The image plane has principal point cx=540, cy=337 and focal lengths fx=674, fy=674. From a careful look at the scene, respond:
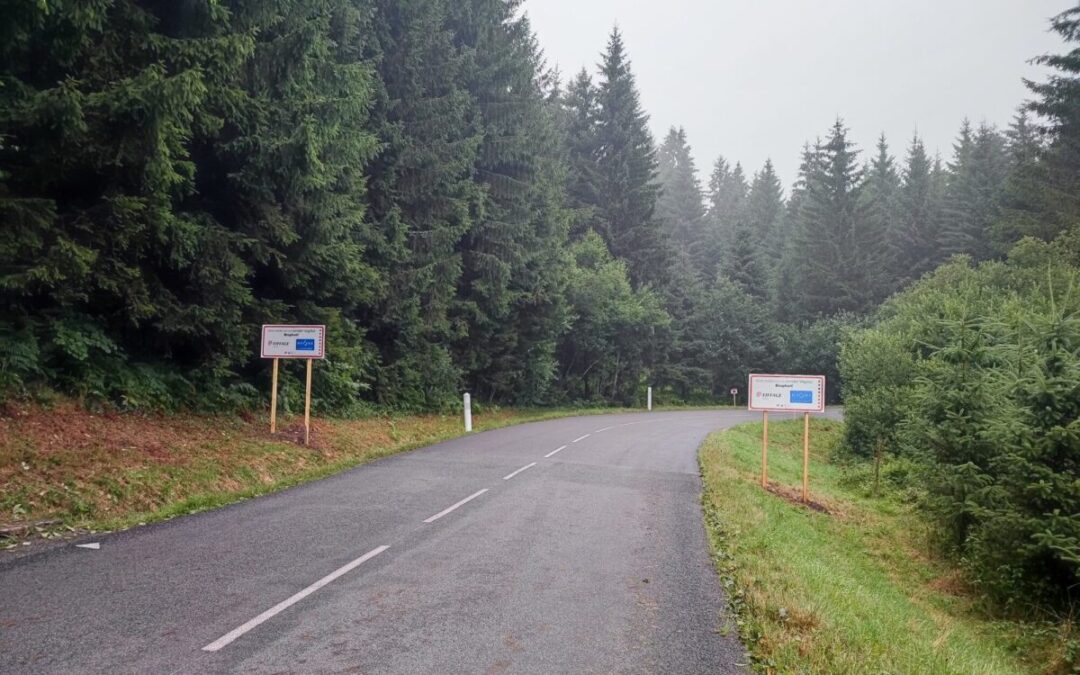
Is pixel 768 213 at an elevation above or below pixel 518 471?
above

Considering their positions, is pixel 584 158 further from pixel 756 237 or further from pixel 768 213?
pixel 768 213

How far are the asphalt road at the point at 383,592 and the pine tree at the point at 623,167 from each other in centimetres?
3703

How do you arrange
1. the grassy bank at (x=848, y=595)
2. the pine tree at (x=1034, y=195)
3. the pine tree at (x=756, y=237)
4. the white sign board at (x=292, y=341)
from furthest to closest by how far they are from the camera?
the pine tree at (x=756, y=237) → the pine tree at (x=1034, y=195) → the white sign board at (x=292, y=341) → the grassy bank at (x=848, y=595)

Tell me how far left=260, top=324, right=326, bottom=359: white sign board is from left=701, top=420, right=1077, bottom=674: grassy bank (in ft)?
26.4

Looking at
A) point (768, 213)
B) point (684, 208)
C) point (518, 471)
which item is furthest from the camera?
point (768, 213)

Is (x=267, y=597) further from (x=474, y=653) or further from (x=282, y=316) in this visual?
(x=282, y=316)

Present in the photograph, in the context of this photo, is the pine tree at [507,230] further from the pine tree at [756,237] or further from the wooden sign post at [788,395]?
the pine tree at [756,237]

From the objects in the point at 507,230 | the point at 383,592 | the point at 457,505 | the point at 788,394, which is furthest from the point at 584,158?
the point at 383,592

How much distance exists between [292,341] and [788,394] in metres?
9.88

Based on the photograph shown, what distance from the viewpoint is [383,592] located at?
5.93 meters

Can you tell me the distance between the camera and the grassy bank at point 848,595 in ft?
17.4

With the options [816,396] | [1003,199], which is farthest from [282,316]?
[1003,199]

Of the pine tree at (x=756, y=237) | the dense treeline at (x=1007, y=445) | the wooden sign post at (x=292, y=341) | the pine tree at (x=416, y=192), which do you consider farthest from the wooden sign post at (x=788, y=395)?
the pine tree at (x=756, y=237)

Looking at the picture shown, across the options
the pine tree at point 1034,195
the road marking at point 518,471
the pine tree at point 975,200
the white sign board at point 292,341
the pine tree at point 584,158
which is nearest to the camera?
the road marking at point 518,471
